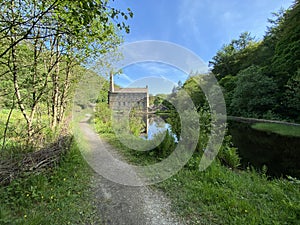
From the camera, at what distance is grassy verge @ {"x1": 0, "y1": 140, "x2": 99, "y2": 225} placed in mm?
1797

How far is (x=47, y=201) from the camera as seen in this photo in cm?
214

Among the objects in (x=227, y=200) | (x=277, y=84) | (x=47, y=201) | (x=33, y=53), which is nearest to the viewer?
(x=47, y=201)

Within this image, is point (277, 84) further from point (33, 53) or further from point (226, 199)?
point (33, 53)

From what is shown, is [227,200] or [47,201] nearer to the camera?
[47,201]

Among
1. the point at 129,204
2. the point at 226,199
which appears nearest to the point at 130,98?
the point at 129,204

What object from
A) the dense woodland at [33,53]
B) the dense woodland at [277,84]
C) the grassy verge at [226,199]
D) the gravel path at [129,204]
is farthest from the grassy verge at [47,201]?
the dense woodland at [277,84]

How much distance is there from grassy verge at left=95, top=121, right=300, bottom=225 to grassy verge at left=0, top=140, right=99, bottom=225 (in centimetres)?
120

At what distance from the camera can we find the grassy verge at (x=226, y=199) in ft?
6.43

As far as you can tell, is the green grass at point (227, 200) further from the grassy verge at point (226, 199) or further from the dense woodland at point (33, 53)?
the dense woodland at point (33, 53)

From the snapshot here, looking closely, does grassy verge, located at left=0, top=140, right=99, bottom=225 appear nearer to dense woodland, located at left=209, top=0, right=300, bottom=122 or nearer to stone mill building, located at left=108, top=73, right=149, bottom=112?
stone mill building, located at left=108, top=73, right=149, bottom=112

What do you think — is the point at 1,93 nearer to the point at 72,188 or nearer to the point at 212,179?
the point at 72,188

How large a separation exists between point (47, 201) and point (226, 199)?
244 cm

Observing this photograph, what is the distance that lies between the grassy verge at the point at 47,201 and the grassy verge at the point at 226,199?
1199mm

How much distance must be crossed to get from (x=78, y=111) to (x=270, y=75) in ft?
65.5
